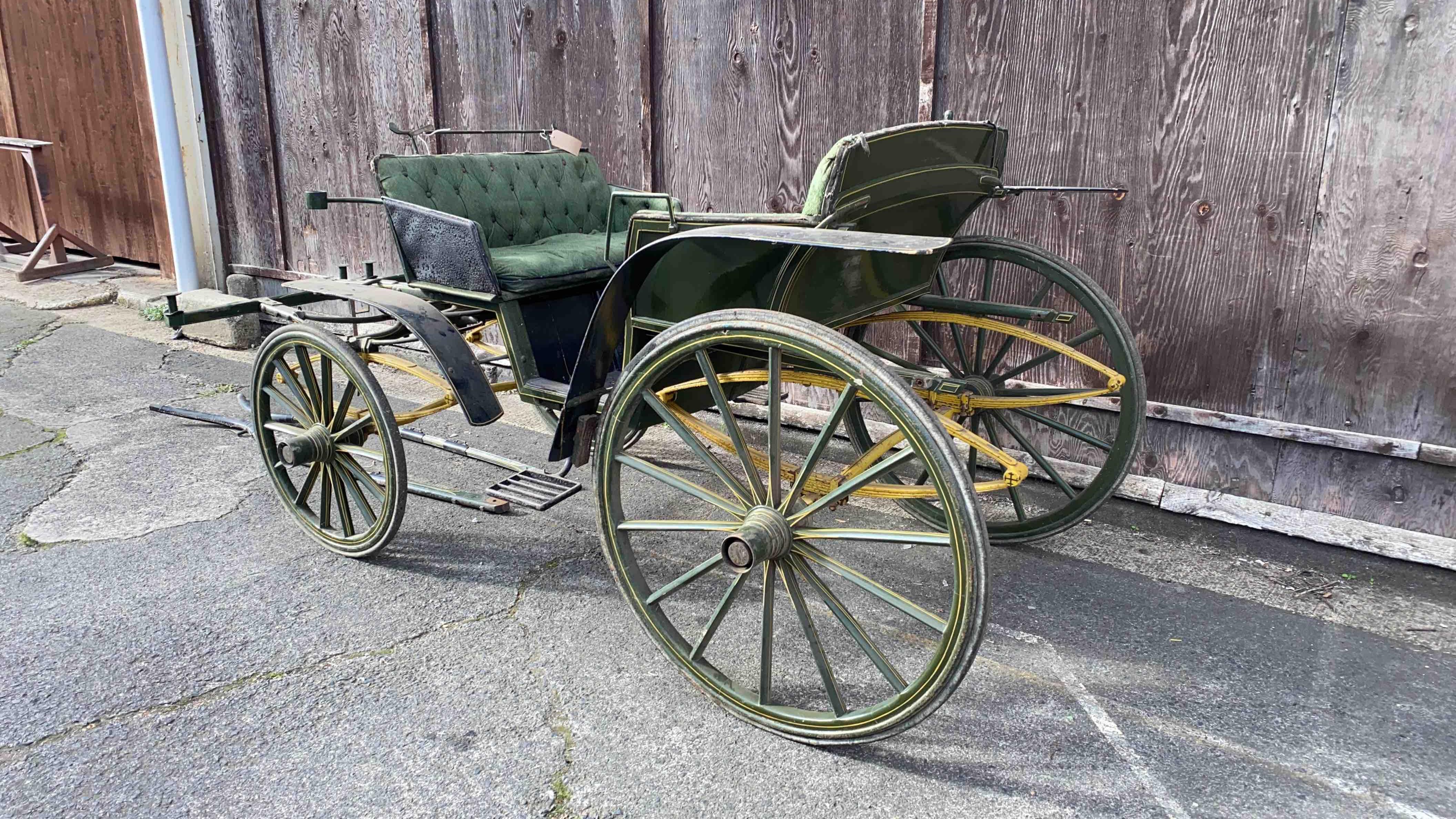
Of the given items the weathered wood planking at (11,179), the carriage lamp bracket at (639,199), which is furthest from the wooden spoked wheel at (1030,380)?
the weathered wood planking at (11,179)

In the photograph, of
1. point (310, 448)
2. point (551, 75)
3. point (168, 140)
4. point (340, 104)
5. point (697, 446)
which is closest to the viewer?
point (697, 446)

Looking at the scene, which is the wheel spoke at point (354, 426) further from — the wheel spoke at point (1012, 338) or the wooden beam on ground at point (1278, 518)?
the wooden beam on ground at point (1278, 518)

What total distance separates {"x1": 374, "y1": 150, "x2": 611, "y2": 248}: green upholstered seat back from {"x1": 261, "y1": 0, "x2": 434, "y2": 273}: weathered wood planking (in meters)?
1.79

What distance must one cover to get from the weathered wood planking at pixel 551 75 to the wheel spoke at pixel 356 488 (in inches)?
84.6

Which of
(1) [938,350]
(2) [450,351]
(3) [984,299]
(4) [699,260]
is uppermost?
(4) [699,260]

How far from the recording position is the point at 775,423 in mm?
2102

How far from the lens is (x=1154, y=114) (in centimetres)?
330

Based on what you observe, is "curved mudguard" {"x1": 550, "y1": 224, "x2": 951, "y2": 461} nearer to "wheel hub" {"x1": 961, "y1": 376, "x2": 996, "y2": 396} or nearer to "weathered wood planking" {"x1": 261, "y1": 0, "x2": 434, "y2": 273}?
"wheel hub" {"x1": 961, "y1": 376, "x2": 996, "y2": 396}

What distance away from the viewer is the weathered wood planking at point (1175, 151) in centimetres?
311

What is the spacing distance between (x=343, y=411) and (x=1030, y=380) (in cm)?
256

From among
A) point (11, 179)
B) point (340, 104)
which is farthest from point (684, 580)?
point (11, 179)

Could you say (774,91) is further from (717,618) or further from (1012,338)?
(717,618)

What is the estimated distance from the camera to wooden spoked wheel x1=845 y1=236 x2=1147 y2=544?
281 centimetres

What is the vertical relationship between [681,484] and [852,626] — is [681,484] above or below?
above
